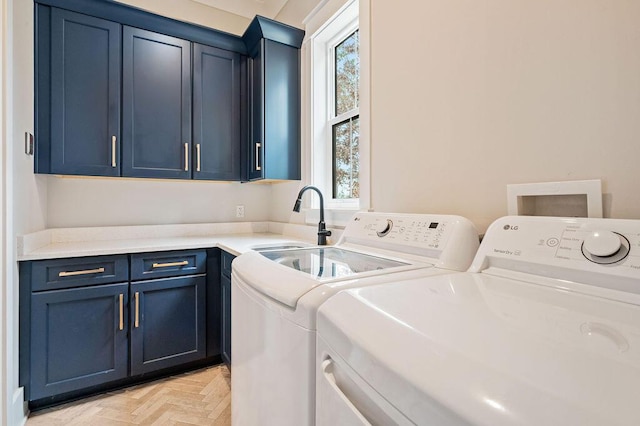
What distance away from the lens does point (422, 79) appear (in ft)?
4.38

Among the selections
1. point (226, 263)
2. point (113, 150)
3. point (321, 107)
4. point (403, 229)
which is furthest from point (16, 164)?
point (403, 229)

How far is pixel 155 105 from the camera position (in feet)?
7.26

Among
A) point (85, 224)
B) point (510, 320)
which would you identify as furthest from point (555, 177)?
point (85, 224)

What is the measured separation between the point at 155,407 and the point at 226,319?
58 centimetres

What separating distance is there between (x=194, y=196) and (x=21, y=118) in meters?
1.20

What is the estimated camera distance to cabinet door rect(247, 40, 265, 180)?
231cm

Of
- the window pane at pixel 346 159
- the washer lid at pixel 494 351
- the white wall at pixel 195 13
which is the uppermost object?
the white wall at pixel 195 13

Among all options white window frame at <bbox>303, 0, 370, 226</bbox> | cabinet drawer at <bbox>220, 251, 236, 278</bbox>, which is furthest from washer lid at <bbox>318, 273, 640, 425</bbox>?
white window frame at <bbox>303, 0, 370, 226</bbox>

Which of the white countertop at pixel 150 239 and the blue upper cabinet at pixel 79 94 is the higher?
the blue upper cabinet at pixel 79 94

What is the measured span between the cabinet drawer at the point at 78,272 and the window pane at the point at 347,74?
1.76 meters

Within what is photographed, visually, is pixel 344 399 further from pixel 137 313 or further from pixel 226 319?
pixel 137 313

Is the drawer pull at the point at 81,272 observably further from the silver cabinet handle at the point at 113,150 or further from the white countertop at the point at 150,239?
the silver cabinet handle at the point at 113,150

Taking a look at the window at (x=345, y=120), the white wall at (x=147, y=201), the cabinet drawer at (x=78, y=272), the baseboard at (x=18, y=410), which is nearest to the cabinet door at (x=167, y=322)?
the cabinet drawer at (x=78, y=272)

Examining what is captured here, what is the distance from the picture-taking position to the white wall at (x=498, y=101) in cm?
79
